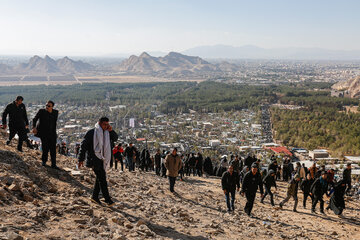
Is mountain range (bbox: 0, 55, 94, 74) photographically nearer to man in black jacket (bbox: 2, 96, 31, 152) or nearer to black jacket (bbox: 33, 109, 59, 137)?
man in black jacket (bbox: 2, 96, 31, 152)

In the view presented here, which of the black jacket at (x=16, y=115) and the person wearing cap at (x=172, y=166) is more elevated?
the black jacket at (x=16, y=115)

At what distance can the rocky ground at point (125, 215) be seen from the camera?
12.7ft

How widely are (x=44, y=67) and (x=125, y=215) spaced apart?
179649 millimetres

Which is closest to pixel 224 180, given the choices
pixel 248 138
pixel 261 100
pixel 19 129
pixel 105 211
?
pixel 105 211

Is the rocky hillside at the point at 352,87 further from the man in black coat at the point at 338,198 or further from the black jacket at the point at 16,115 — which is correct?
the black jacket at the point at 16,115

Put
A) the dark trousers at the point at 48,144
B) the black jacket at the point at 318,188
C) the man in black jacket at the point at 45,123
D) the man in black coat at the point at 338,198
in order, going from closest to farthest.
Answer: the man in black jacket at the point at 45,123 → the dark trousers at the point at 48,144 → the black jacket at the point at 318,188 → the man in black coat at the point at 338,198

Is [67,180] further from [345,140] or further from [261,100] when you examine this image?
[261,100]

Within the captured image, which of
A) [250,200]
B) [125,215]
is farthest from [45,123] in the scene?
[250,200]

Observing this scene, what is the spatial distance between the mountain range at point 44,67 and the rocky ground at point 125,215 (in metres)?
162

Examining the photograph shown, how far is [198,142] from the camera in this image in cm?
4022

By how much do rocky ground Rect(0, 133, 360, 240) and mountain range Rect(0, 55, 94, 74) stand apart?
161991 mm

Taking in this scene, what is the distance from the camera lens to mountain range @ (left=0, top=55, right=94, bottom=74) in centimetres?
15377

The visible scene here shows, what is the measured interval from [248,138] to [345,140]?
38.3 ft

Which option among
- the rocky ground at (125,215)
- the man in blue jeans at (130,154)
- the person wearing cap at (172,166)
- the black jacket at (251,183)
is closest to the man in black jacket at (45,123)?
the rocky ground at (125,215)
